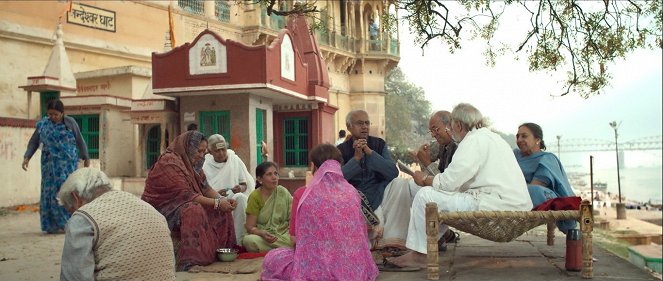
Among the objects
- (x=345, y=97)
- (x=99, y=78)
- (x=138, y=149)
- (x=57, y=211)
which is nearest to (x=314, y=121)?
(x=138, y=149)

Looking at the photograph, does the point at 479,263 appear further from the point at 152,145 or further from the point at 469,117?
the point at 152,145

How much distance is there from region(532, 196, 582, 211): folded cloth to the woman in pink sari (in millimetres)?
1305

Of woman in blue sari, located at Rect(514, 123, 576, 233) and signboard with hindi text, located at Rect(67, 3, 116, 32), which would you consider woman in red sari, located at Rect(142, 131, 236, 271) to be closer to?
woman in blue sari, located at Rect(514, 123, 576, 233)

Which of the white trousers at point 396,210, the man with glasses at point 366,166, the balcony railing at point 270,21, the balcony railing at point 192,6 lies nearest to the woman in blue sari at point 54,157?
the man with glasses at point 366,166

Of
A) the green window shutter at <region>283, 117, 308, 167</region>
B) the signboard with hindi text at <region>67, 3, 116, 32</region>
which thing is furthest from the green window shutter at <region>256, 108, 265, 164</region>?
the signboard with hindi text at <region>67, 3, 116, 32</region>

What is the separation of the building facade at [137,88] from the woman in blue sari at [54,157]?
15.6 ft

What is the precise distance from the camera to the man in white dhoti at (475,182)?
4254 millimetres

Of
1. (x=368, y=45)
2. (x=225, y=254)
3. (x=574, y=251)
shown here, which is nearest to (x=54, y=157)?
(x=225, y=254)

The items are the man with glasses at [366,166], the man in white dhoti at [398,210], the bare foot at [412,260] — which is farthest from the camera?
the man in white dhoti at [398,210]

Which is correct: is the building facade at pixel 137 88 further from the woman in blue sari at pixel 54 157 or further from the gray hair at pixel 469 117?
the gray hair at pixel 469 117

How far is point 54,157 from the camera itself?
306 inches

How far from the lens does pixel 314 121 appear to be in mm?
15969

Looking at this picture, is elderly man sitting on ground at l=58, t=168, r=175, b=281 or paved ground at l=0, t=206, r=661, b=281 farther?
paved ground at l=0, t=206, r=661, b=281

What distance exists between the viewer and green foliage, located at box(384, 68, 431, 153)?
46562 millimetres
